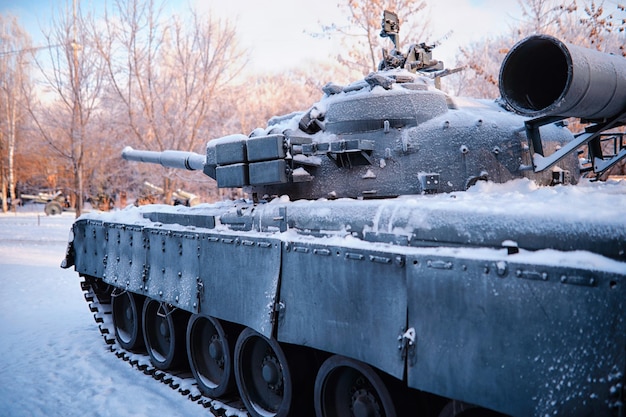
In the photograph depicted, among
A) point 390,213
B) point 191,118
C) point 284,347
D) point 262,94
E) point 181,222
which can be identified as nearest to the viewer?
point 390,213

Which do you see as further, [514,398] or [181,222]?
[181,222]

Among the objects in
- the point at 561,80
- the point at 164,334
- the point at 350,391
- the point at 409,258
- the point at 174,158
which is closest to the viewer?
A: the point at 409,258

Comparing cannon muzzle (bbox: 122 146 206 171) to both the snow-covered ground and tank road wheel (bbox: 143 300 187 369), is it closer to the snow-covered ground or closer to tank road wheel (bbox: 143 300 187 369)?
tank road wheel (bbox: 143 300 187 369)

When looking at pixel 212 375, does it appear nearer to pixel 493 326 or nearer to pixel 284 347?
pixel 284 347

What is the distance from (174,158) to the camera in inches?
282

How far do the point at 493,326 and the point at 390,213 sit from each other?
3.45 ft

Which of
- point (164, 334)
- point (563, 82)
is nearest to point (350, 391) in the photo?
point (563, 82)

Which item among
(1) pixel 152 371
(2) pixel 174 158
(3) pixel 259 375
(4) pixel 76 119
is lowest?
(1) pixel 152 371

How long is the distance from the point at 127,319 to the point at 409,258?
554 cm

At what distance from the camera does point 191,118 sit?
16.3 m

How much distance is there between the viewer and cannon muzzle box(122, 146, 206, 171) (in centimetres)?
671

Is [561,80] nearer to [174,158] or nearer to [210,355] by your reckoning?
[210,355]

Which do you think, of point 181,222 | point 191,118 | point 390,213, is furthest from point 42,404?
point 191,118

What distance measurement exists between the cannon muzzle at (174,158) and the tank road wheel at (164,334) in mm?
1834
